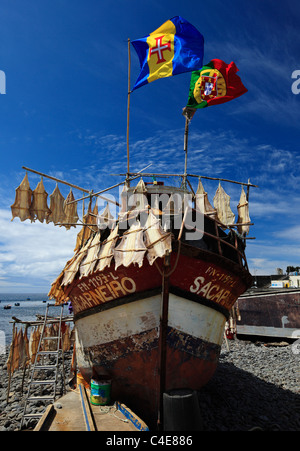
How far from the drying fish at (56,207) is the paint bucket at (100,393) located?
22.0 ft

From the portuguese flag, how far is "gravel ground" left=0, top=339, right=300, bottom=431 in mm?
9809

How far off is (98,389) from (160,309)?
2.44 metres

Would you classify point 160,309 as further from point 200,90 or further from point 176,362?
point 200,90

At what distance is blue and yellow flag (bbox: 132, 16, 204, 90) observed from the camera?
10.5 meters

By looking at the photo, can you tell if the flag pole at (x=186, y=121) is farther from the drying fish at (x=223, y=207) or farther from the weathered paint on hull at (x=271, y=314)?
the weathered paint on hull at (x=271, y=314)

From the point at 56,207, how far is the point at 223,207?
6.44m

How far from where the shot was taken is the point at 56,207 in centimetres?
1192

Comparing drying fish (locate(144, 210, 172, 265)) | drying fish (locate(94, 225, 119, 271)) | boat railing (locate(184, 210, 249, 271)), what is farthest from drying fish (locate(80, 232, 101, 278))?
boat railing (locate(184, 210, 249, 271))

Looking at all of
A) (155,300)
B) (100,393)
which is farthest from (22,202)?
(100,393)

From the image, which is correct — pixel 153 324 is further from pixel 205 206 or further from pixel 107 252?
pixel 205 206

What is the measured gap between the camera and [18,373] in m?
17.1

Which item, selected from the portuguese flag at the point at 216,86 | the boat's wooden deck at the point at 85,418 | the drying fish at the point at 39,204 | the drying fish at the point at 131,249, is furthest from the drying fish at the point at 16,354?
the portuguese flag at the point at 216,86

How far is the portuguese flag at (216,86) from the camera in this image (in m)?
11.1
